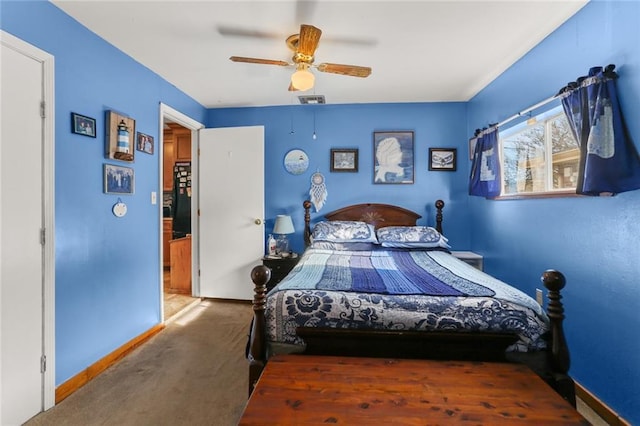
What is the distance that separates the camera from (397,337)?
57.6 inches

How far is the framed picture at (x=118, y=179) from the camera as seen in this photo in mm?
2238

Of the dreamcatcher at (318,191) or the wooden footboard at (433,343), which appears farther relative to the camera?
the dreamcatcher at (318,191)

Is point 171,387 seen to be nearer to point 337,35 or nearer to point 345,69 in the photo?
point 345,69

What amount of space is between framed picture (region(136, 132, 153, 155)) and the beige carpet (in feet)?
5.66

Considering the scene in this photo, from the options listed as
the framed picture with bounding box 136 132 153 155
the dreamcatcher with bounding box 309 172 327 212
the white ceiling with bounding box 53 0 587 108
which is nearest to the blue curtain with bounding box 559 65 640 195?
the white ceiling with bounding box 53 0 587 108

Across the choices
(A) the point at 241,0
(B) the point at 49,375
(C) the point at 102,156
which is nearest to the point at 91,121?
(C) the point at 102,156

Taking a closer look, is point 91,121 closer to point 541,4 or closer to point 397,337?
point 397,337

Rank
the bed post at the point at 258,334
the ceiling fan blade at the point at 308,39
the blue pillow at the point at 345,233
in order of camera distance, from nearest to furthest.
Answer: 1. the bed post at the point at 258,334
2. the ceiling fan blade at the point at 308,39
3. the blue pillow at the point at 345,233

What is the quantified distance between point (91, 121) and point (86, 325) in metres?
1.44

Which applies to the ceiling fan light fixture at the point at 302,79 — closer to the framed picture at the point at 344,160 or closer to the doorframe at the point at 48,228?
the doorframe at the point at 48,228

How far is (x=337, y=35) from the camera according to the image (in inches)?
85.2

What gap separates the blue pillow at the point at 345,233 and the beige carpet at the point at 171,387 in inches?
49.7

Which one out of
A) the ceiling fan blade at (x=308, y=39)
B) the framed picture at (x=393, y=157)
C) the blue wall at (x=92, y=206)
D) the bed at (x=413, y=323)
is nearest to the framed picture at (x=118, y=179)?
the blue wall at (x=92, y=206)

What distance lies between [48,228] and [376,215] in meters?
2.91
